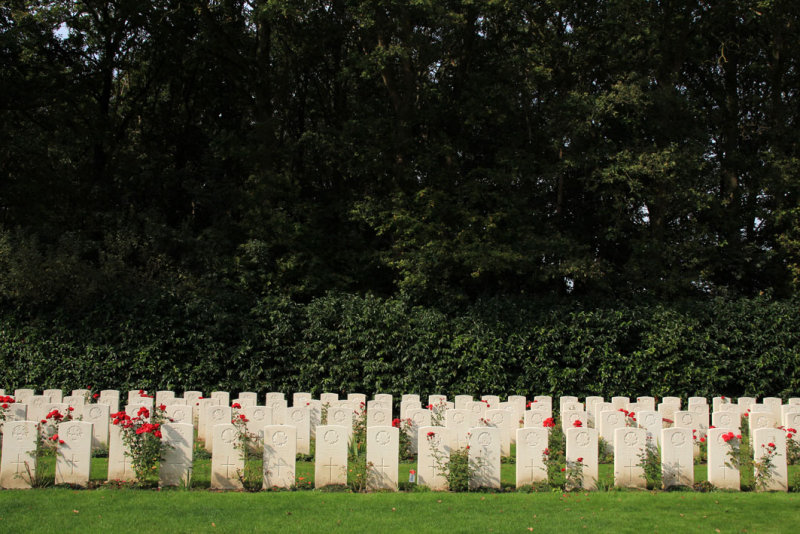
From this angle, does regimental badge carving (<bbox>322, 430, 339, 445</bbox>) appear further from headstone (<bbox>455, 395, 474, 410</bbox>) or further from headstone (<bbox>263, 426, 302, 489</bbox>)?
headstone (<bbox>455, 395, 474, 410</bbox>)

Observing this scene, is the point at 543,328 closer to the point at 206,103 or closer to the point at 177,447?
the point at 177,447

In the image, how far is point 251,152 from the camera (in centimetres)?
1900

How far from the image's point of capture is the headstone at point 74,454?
333 inches

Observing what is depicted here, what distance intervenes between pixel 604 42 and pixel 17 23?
1617 cm

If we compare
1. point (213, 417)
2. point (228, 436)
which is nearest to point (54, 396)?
point (213, 417)

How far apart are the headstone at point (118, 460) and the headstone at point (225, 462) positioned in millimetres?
1071

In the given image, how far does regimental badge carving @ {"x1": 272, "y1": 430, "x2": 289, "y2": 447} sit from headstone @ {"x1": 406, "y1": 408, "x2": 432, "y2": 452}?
2.74 metres

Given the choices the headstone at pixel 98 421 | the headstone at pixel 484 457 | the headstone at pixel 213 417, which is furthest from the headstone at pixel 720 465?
the headstone at pixel 98 421

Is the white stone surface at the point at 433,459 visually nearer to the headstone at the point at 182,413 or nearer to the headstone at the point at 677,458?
the headstone at the point at 677,458

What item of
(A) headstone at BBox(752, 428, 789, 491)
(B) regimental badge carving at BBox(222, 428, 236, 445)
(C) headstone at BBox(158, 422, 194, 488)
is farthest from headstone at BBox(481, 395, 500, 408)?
(C) headstone at BBox(158, 422, 194, 488)

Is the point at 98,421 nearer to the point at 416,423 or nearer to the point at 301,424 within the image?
the point at 301,424

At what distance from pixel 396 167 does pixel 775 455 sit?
12.5 meters

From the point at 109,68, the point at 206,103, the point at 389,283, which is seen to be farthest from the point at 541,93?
the point at 109,68

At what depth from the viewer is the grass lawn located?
687 centimetres
